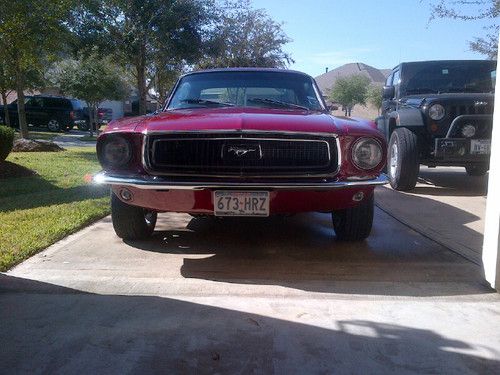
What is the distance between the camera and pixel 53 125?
25781mm

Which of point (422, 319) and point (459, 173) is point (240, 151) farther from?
point (459, 173)

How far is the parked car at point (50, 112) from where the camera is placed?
2550 centimetres

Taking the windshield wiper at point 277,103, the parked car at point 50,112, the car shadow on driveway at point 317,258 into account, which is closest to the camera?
the car shadow on driveway at point 317,258

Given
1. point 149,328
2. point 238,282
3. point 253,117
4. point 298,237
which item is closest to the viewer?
point 149,328

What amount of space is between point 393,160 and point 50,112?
21713 mm

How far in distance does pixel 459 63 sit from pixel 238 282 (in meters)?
6.41

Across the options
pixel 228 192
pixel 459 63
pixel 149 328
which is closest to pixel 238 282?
pixel 228 192

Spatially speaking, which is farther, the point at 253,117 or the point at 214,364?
the point at 253,117

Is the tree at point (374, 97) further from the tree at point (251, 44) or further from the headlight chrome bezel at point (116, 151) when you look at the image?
the headlight chrome bezel at point (116, 151)

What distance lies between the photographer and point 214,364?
8.01 ft

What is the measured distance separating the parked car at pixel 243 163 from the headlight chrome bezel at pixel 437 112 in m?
→ 3.83

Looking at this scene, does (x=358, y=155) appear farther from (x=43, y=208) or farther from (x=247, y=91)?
(x=43, y=208)

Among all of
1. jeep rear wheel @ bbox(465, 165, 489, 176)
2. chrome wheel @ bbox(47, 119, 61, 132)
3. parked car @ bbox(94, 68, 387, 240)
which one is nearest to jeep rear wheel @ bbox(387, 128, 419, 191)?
jeep rear wheel @ bbox(465, 165, 489, 176)

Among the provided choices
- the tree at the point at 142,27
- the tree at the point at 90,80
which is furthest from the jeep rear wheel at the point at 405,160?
the tree at the point at 90,80
